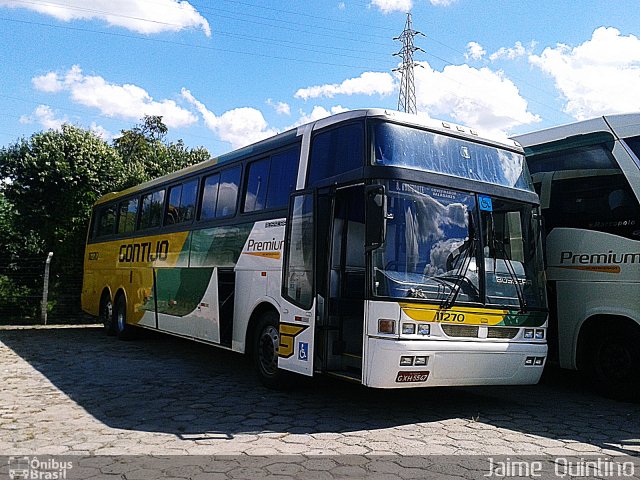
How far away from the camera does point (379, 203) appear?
653cm

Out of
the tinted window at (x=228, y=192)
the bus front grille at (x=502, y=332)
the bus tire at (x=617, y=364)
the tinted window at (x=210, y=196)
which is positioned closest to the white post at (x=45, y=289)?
the tinted window at (x=210, y=196)

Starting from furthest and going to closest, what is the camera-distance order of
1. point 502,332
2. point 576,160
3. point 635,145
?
1. point 576,160
2. point 635,145
3. point 502,332

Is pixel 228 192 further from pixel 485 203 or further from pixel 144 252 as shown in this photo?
pixel 485 203

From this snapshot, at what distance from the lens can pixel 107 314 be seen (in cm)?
1552

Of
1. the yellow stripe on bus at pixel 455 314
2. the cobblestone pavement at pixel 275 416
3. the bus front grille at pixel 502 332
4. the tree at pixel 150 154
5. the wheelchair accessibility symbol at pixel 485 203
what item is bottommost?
the cobblestone pavement at pixel 275 416

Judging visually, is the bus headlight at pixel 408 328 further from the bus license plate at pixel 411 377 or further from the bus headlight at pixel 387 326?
the bus license plate at pixel 411 377

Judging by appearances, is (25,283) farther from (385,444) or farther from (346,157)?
(385,444)

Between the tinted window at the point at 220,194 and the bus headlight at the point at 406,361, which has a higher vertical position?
the tinted window at the point at 220,194

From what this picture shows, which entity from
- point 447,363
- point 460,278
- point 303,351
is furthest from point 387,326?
point 303,351

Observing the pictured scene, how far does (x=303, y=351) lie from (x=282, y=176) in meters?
2.52

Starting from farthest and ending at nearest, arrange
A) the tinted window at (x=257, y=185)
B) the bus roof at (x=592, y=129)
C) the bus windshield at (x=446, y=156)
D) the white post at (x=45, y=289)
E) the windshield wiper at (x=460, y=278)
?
the white post at (x=45, y=289) < the tinted window at (x=257, y=185) < the bus roof at (x=592, y=129) < the bus windshield at (x=446, y=156) < the windshield wiper at (x=460, y=278)

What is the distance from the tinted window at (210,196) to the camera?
34.8 ft

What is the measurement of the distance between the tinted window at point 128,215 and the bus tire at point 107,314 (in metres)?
1.82

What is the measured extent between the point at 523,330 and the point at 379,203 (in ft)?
8.08
